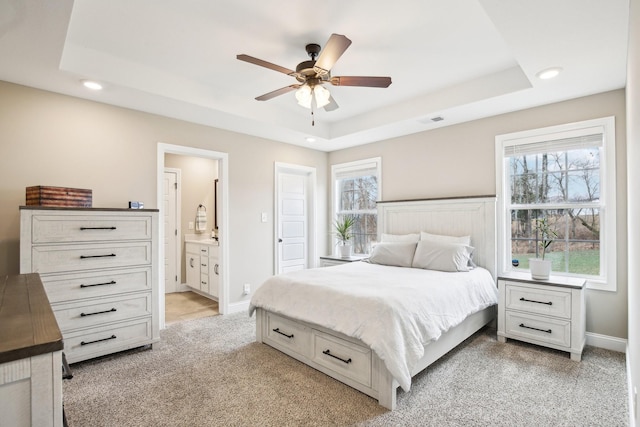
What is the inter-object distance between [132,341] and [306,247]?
118 inches

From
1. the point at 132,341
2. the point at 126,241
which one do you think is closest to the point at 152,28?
the point at 126,241

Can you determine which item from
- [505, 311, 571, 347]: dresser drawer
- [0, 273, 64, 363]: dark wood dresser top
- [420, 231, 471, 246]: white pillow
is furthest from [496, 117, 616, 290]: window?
[0, 273, 64, 363]: dark wood dresser top

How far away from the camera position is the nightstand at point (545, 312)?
2764 millimetres

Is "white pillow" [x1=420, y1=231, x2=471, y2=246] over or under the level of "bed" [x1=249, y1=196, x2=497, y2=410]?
over

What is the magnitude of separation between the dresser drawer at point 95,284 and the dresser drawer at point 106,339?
29 cm

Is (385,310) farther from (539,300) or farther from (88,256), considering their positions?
(88,256)

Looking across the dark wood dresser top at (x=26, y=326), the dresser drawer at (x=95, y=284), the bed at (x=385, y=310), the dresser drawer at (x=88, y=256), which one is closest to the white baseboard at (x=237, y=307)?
the bed at (x=385, y=310)

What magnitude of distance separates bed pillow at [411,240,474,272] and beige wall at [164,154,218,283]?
373cm

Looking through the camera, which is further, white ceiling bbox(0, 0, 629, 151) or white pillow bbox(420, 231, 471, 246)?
white pillow bbox(420, 231, 471, 246)

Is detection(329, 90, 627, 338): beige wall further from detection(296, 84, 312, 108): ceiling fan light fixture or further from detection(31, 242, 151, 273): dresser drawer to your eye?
detection(31, 242, 151, 273): dresser drawer

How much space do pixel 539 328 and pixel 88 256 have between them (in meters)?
4.03

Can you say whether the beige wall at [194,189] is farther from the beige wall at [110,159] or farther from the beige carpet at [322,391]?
the beige carpet at [322,391]

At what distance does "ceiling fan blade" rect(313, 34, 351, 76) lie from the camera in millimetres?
2071

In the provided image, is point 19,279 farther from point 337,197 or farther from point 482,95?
point 337,197
